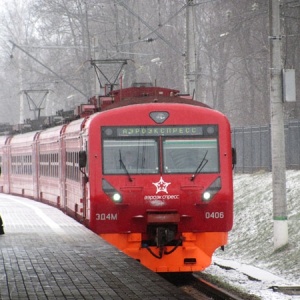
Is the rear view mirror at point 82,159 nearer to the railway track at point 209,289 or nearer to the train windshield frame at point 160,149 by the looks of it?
the train windshield frame at point 160,149

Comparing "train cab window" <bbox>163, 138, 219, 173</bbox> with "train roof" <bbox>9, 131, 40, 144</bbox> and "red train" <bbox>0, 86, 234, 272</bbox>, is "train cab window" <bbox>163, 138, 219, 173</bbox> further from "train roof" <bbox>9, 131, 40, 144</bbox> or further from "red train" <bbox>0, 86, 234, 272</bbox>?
"train roof" <bbox>9, 131, 40, 144</bbox>

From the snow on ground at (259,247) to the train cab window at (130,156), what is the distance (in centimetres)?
259

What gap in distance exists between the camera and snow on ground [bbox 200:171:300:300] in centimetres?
1995

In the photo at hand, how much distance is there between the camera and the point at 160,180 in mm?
18281

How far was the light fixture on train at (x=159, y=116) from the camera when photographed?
61.0 ft

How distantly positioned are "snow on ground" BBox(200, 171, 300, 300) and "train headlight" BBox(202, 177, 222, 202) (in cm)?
161

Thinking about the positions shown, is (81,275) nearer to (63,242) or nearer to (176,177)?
(63,242)

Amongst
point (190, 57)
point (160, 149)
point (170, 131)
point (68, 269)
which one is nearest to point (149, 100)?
point (170, 131)

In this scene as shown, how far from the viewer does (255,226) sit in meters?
27.5

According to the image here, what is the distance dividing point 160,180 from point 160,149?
22.0 inches

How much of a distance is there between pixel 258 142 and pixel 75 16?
20.3 metres

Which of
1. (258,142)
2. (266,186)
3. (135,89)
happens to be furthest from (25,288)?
(258,142)

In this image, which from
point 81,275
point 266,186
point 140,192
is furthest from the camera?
point 266,186

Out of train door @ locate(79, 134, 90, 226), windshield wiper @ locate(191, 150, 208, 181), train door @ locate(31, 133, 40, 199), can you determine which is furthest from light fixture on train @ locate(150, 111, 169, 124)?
train door @ locate(31, 133, 40, 199)
